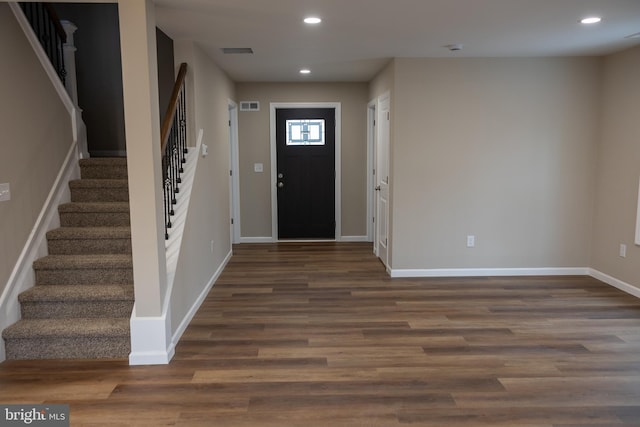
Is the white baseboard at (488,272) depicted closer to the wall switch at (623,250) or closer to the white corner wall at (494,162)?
the white corner wall at (494,162)

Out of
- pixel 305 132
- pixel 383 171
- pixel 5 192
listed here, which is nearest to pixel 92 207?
pixel 5 192

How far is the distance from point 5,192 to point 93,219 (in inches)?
33.1

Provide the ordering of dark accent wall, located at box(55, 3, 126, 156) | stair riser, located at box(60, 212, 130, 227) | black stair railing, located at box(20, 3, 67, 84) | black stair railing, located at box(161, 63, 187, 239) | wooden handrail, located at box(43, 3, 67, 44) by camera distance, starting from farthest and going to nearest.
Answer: dark accent wall, located at box(55, 3, 126, 156), wooden handrail, located at box(43, 3, 67, 44), black stair railing, located at box(20, 3, 67, 84), stair riser, located at box(60, 212, 130, 227), black stair railing, located at box(161, 63, 187, 239)

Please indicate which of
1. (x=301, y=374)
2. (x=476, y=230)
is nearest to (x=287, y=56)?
(x=476, y=230)

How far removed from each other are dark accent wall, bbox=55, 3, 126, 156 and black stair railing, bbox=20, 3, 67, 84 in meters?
0.91

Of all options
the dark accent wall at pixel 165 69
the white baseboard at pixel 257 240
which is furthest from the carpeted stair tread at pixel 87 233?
the white baseboard at pixel 257 240

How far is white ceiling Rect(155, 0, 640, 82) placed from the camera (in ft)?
10.5

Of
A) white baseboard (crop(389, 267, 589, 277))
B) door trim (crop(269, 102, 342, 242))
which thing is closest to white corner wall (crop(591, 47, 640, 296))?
white baseboard (crop(389, 267, 589, 277))

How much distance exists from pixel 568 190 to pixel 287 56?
349 cm

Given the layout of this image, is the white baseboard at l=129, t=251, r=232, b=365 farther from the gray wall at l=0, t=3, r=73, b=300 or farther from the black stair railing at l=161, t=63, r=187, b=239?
the gray wall at l=0, t=3, r=73, b=300

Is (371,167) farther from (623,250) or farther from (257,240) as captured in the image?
(623,250)

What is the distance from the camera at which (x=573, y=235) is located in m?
5.25

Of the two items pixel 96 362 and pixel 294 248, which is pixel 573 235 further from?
pixel 96 362

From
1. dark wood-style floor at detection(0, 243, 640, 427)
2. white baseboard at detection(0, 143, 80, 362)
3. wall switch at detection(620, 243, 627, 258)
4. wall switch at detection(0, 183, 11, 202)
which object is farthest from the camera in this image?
wall switch at detection(620, 243, 627, 258)
